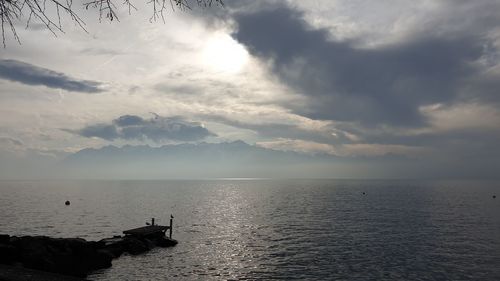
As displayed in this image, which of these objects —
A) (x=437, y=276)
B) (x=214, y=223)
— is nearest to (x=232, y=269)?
(x=437, y=276)

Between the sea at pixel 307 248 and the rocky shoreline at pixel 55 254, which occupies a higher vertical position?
the rocky shoreline at pixel 55 254

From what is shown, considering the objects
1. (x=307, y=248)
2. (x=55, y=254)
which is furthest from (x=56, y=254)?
(x=307, y=248)

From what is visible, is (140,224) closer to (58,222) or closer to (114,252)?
(58,222)

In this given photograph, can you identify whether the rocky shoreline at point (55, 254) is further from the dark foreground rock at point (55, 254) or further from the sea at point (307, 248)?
the sea at point (307, 248)

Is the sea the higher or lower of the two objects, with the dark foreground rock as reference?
lower

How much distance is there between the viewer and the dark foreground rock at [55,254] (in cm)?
2778

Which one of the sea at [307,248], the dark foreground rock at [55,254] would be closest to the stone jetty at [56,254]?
the dark foreground rock at [55,254]

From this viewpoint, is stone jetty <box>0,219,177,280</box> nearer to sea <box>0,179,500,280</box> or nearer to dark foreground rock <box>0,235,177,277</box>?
dark foreground rock <box>0,235,177,277</box>

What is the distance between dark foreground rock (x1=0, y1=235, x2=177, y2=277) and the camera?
2778 centimetres

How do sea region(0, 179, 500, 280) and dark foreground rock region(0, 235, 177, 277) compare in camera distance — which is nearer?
dark foreground rock region(0, 235, 177, 277)

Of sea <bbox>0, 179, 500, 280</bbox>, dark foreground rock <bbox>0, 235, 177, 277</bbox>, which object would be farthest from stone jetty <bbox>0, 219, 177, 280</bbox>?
sea <bbox>0, 179, 500, 280</bbox>

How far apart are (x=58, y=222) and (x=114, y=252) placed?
3834cm

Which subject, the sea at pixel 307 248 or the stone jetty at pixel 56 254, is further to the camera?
the sea at pixel 307 248

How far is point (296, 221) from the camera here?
73062mm
